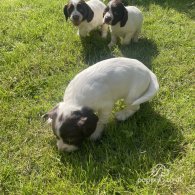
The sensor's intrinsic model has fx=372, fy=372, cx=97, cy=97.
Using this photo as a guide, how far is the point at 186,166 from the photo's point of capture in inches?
140

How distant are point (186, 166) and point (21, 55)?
11.3 feet

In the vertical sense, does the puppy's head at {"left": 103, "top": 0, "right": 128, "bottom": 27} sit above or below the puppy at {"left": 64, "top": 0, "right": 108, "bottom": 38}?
above

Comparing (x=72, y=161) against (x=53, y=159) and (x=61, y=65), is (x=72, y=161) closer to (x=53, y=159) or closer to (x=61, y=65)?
(x=53, y=159)

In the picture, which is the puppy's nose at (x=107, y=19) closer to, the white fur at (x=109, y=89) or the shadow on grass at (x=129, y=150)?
the white fur at (x=109, y=89)

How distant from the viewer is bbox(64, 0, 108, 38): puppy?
614 cm

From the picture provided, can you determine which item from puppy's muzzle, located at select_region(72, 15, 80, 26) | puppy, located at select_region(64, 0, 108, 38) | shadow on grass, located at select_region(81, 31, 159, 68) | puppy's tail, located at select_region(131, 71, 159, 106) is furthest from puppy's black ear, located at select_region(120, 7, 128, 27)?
puppy's tail, located at select_region(131, 71, 159, 106)

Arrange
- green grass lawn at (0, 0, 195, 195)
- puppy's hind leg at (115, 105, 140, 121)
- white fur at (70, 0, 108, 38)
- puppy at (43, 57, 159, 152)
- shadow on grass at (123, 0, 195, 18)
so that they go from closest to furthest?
green grass lawn at (0, 0, 195, 195) < puppy at (43, 57, 159, 152) < puppy's hind leg at (115, 105, 140, 121) < white fur at (70, 0, 108, 38) < shadow on grass at (123, 0, 195, 18)

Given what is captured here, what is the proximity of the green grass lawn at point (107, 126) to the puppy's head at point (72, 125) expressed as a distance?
15 cm

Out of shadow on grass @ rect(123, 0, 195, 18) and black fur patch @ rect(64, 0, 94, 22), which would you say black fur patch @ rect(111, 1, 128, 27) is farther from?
shadow on grass @ rect(123, 0, 195, 18)

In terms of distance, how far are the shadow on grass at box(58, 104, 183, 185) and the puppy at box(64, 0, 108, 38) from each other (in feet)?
8.28

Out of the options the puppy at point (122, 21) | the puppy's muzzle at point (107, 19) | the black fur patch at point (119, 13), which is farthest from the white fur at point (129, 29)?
the puppy's muzzle at point (107, 19)

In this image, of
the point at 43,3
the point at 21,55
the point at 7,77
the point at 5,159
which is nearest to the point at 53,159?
the point at 5,159

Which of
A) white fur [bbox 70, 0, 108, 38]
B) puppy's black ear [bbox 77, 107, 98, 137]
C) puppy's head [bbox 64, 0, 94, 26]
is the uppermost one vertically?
puppy's black ear [bbox 77, 107, 98, 137]

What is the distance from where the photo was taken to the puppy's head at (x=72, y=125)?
3.59 metres
